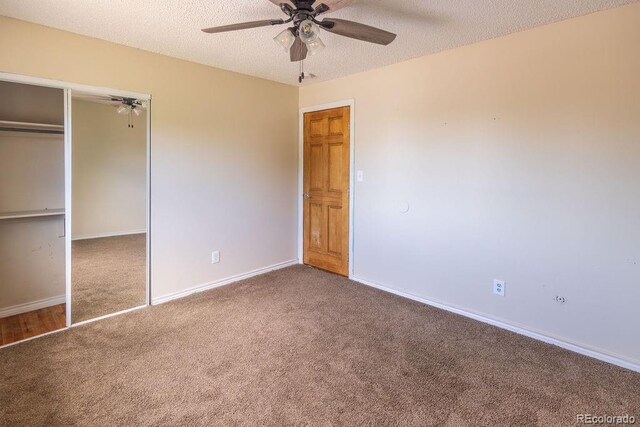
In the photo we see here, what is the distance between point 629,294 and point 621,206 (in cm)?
57

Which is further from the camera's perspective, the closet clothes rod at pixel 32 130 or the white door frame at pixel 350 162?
the white door frame at pixel 350 162

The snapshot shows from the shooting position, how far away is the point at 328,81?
13.2ft

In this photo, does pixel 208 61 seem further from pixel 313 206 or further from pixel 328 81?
pixel 313 206

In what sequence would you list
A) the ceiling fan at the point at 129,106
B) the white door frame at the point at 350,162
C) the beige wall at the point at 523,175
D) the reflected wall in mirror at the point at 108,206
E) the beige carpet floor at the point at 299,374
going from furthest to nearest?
the white door frame at the point at 350,162, the ceiling fan at the point at 129,106, the reflected wall in mirror at the point at 108,206, the beige wall at the point at 523,175, the beige carpet floor at the point at 299,374

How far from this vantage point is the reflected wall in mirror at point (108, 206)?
2.84 meters

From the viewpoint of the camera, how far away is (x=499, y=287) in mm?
2803

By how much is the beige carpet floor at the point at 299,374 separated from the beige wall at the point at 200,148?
77 cm

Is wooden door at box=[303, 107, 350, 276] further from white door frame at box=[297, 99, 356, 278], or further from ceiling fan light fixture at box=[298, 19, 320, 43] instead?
ceiling fan light fixture at box=[298, 19, 320, 43]

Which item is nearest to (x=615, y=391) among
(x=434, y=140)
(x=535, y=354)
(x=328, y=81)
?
(x=535, y=354)

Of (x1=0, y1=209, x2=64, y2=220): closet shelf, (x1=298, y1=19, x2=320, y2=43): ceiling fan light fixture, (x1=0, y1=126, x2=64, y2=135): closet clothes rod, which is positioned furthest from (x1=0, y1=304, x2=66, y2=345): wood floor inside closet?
(x1=298, y1=19, x2=320, y2=43): ceiling fan light fixture

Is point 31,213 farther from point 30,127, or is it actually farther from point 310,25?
point 310,25

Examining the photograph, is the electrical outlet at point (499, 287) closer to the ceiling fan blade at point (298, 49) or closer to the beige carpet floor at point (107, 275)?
the ceiling fan blade at point (298, 49)

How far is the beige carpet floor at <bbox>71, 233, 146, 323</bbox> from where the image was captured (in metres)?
2.90

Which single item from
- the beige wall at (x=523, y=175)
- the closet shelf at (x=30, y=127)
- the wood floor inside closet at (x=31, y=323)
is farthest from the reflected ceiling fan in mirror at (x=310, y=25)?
the wood floor inside closet at (x=31, y=323)
